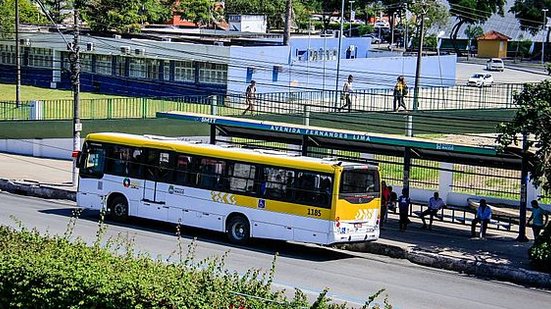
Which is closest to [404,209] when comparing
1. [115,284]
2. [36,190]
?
[36,190]

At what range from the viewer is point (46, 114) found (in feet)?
138

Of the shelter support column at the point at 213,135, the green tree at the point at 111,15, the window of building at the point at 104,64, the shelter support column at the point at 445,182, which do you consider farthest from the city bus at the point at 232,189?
the green tree at the point at 111,15

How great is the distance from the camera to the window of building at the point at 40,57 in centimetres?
5884

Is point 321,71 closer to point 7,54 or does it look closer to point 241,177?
point 7,54

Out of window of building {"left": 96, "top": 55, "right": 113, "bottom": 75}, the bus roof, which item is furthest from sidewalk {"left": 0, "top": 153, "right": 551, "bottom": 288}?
window of building {"left": 96, "top": 55, "right": 113, "bottom": 75}

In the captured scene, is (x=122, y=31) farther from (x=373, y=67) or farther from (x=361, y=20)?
(x=361, y=20)

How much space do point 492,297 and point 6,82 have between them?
47598 mm

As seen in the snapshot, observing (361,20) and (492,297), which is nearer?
(492,297)

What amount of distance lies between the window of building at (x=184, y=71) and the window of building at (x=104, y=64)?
475 cm

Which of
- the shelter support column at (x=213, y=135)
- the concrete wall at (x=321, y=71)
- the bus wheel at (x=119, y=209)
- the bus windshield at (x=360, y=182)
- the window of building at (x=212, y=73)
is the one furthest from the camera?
the concrete wall at (x=321, y=71)

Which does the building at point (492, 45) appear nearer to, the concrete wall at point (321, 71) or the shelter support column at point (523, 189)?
the concrete wall at point (321, 71)

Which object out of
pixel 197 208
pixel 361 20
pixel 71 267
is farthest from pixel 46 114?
pixel 361 20

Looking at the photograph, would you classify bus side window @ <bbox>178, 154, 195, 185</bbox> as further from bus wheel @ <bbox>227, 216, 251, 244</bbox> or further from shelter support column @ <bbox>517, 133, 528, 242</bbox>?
shelter support column @ <bbox>517, 133, 528, 242</bbox>

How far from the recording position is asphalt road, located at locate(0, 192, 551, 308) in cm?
1828
